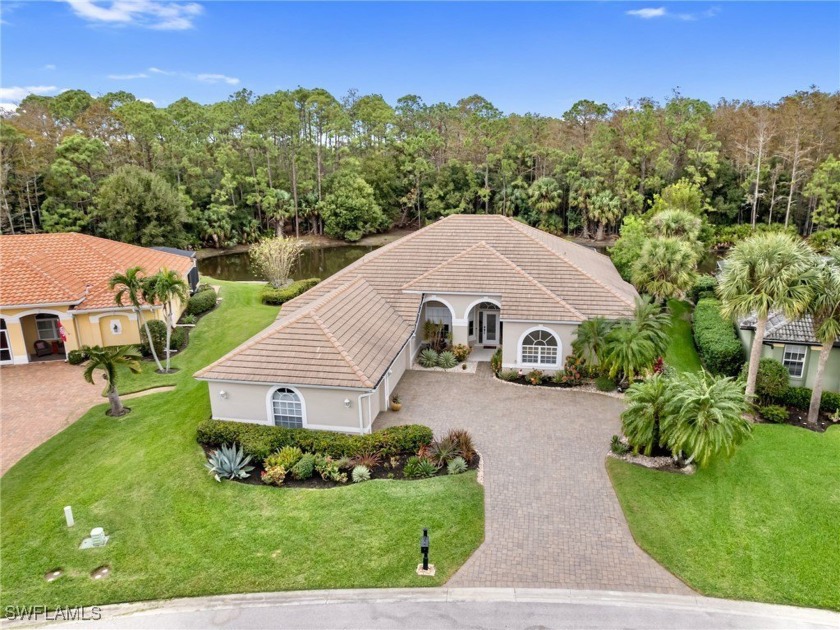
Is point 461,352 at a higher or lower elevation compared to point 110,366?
lower

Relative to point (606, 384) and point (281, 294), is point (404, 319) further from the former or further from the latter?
point (281, 294)

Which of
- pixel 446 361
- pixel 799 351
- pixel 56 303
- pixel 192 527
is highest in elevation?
pixel 56 303

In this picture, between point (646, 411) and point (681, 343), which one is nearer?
point (646, 411)

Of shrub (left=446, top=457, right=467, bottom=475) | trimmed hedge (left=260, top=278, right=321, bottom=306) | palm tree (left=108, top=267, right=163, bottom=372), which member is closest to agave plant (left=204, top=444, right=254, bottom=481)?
shrub (left=446, top=457, right=467, bottom=475)

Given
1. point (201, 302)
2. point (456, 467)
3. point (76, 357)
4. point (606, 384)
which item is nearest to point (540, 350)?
point (606, 384)

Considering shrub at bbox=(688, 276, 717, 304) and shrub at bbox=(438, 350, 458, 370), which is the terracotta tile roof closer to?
shrub at bbox=(438, 350, 458, 370)

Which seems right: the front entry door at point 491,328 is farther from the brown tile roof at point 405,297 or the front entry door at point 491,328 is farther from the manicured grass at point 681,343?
the manicured grass at point 681,343

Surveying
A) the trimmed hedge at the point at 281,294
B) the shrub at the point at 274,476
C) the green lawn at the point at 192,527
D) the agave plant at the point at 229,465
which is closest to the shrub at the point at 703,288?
the green lawn at the point at 192,527
